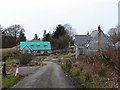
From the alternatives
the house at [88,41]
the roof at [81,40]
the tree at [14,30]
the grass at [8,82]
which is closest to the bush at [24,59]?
the house at [88,41]

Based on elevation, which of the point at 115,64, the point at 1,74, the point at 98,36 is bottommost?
the point at 1,74

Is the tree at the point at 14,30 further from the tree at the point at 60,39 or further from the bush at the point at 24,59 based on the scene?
the bush at the point at 24,59

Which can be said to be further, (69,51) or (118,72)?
(69,51)

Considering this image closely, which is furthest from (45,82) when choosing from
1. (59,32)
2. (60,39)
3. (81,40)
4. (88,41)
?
(59,32)

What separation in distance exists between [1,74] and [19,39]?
84337 mm

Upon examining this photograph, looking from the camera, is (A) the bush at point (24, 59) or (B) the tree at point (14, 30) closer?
(A) the bush at point (24, 59)

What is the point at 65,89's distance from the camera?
1273 cm

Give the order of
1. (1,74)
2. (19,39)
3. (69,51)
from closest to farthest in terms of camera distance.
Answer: (1,74)
(69,51)
(19,39)

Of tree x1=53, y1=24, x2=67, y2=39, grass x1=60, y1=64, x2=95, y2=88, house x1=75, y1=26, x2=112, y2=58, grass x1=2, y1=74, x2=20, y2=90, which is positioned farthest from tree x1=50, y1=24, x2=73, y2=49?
grass x1=2, y1=74, x2=20, y2=90

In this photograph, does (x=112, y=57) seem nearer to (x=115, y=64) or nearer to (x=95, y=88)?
(x=115, y=64)

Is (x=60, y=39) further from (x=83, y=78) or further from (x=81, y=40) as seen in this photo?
Result: (x=83, y=78)

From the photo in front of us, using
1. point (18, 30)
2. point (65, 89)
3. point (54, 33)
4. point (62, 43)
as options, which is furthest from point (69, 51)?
point (65, 89)

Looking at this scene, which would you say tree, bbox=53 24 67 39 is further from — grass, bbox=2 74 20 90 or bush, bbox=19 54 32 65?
grass, bbox=2 74 20 90

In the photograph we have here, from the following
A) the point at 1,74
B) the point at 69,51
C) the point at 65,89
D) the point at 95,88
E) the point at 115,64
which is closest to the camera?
the point at 115,64
